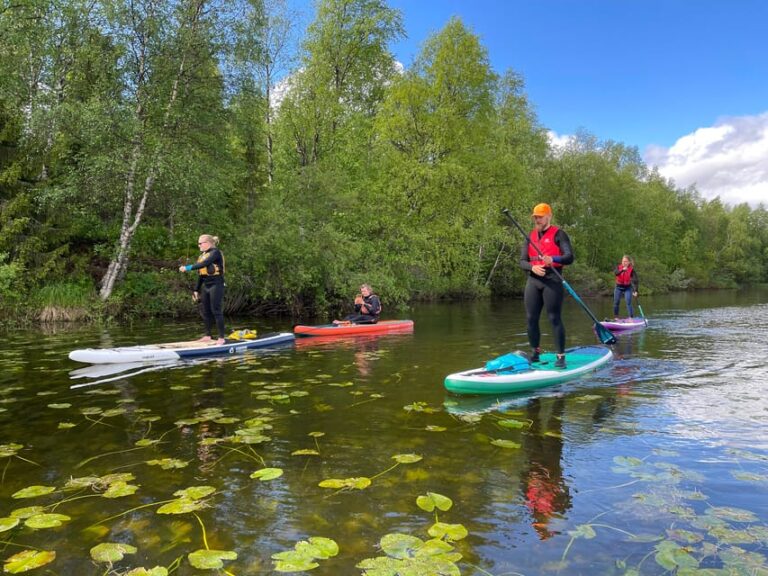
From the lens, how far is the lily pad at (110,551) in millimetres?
2867

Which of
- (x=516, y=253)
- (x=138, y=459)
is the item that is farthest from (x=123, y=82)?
(x=516, y=253)

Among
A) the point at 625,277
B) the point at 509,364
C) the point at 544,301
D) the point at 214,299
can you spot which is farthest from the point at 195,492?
the point at 625,277

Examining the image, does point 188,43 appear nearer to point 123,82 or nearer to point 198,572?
point 123,82

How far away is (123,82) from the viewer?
1700cm

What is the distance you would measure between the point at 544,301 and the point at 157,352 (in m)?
6.82

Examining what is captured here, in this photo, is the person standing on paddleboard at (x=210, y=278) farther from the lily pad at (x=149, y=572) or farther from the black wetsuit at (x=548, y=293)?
the lily pad at (x=149, y=572)

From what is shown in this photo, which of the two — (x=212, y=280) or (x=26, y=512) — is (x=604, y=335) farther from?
(x=26, y=512)

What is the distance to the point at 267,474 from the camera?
407cm

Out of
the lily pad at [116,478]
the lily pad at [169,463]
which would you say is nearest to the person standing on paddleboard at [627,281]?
the lily pad at [169,463]

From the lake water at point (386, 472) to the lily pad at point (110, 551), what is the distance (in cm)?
5

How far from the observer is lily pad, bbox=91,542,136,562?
2.87 meters

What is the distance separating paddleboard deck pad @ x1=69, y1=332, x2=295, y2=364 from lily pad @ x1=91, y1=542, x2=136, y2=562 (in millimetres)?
6581

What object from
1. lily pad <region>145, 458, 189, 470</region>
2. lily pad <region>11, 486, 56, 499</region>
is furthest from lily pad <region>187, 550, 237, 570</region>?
lily pad <region>11, 486, 56, 499</region>

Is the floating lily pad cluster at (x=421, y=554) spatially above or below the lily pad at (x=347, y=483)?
below
